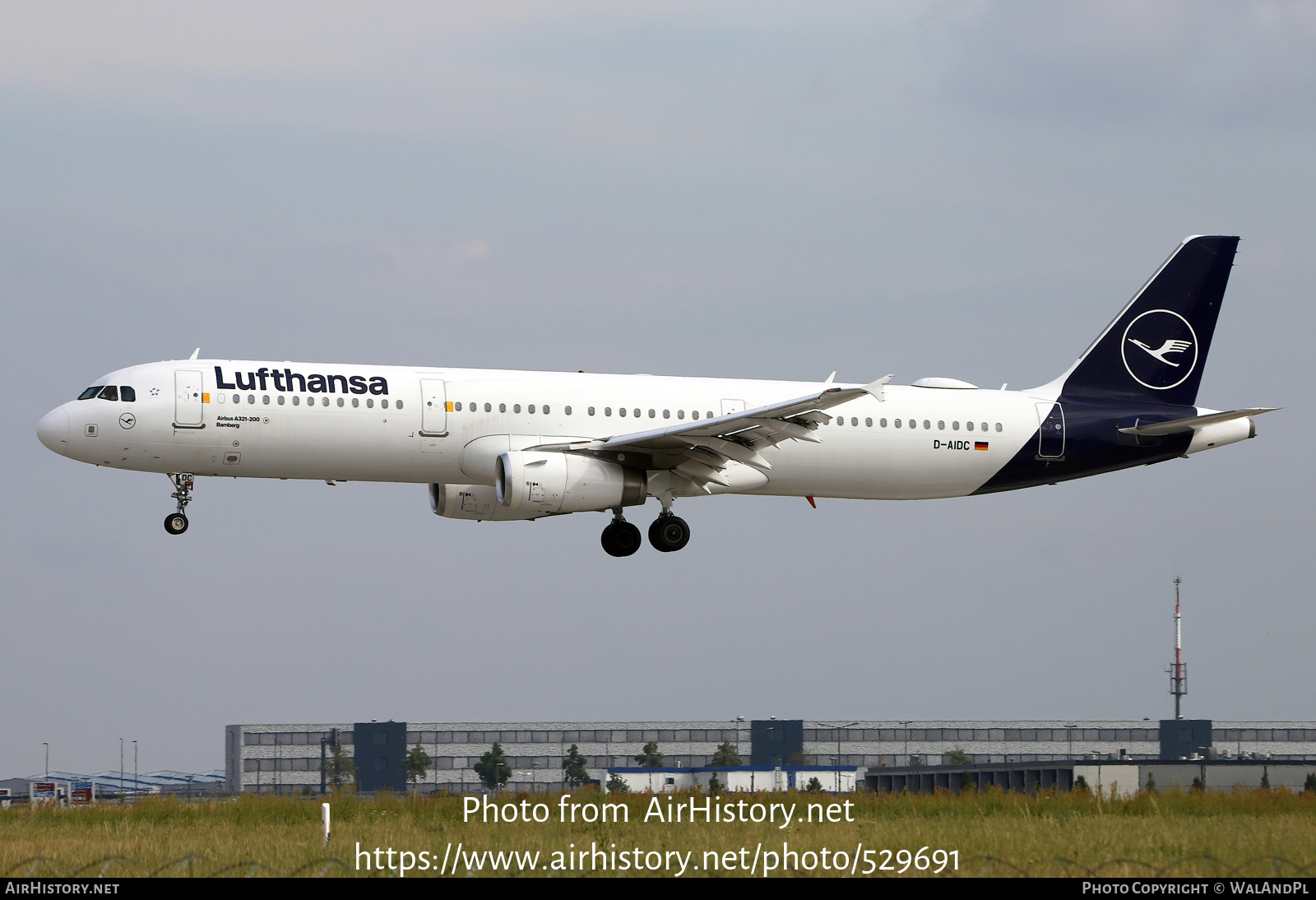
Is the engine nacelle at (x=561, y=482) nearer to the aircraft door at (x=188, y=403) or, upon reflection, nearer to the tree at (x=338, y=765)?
the aircraft door at (x=188, y=403)

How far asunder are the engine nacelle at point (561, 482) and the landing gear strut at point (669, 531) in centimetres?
191

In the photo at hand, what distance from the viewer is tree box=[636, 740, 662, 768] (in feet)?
232

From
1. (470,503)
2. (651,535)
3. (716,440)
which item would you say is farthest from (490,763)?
(716,440)

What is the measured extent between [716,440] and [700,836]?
55.4 ft

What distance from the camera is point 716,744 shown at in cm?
8681

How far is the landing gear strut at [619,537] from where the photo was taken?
139ft

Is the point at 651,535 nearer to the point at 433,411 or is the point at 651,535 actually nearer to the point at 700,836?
the point at 433,411

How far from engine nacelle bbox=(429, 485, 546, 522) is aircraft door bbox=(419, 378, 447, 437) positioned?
3725 mm

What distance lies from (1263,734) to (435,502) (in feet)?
269

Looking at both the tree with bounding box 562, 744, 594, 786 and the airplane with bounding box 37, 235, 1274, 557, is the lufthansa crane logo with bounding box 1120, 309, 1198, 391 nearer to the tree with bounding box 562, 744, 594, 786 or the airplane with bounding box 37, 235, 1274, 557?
the airplane with bounding box 37, 235, 1274, 557

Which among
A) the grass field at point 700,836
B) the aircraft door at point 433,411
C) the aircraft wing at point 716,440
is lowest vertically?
the grass field at point 700,836

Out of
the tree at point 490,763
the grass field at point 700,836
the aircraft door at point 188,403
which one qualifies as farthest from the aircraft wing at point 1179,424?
the tree at point 490,763

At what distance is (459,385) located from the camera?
39719 mm
